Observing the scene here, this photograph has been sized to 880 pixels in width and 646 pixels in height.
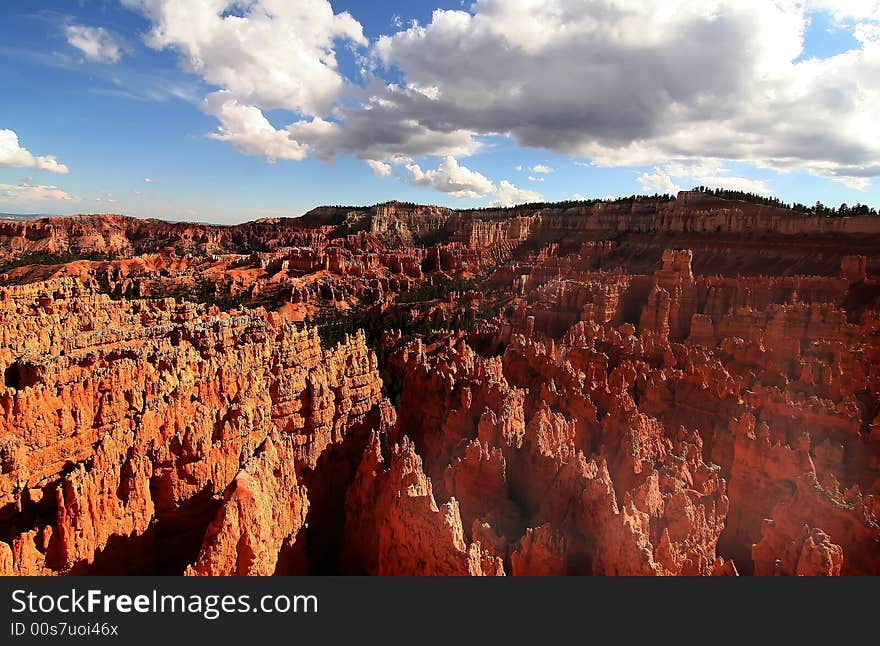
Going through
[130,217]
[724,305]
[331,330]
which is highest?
[130,217]

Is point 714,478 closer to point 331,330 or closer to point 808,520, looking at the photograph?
point 808,520

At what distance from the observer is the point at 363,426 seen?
565 inches

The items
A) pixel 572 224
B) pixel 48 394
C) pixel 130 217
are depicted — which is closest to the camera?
pixel 48 394

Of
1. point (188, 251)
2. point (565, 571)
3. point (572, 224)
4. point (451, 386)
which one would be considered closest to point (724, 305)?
point (451, 386)

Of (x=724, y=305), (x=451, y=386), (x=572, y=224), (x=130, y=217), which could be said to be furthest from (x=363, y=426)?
(x=130, y=217)

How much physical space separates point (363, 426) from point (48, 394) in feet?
24.4

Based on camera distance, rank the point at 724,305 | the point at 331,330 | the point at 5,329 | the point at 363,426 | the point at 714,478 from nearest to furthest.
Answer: the point at 714,478, the point at 363,426, the point at 5,329, the point at 724,305, the point at 331,330

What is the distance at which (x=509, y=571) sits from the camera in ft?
27.4

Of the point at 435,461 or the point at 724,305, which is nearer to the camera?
the point at 435,461

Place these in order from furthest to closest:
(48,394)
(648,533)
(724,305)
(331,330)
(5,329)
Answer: (331,330)
(724,305)
(5,329)
(48,394)
(648,533)

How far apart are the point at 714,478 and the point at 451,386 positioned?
22.6 feet

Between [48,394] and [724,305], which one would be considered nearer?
[48,394]

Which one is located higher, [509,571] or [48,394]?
[48,394]

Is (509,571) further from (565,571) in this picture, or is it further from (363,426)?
(363,426)
